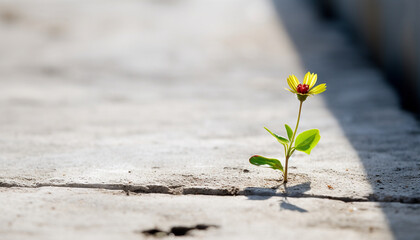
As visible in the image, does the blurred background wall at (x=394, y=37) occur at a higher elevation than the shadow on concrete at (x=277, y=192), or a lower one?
higher

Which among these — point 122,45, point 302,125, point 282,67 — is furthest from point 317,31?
point 302,125

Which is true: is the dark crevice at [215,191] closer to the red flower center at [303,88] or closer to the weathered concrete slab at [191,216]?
the weathered concrete slab at [191,216]

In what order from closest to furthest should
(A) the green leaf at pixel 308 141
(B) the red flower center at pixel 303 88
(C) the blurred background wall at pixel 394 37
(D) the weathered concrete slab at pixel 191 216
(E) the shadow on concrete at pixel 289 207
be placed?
(D) the weathered concrete slab at pixel 191 216, (E) the shadow on concrete at pixel 289 207, (B) the red flower center at pixel 303 88, (A) the green leaf at pixel 308 141, (C) the blurred background wall at pixel 394 37

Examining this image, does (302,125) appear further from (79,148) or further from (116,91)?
(116,91)

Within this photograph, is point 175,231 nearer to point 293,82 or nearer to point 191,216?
point 191,216

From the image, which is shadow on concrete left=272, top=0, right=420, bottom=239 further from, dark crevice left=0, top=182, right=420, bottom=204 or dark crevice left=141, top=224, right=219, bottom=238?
dark crevice left=141, top=224, right=219, bottom=238

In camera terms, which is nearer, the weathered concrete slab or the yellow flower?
the weathered concrete slab

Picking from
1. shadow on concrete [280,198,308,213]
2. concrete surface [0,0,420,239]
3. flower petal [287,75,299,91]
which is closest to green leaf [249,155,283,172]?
concrete surface [0,0,420,239]

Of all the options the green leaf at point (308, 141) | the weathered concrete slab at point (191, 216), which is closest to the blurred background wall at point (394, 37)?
the green leaf at point (308, 141)
